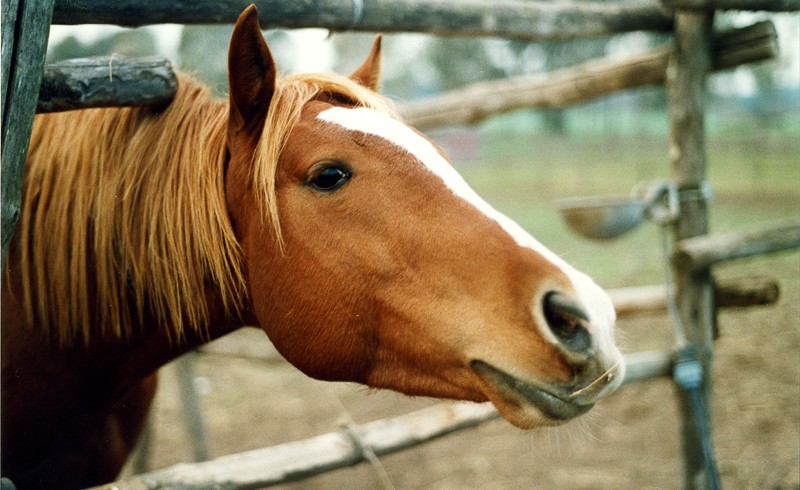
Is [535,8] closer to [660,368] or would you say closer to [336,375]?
[660,368]

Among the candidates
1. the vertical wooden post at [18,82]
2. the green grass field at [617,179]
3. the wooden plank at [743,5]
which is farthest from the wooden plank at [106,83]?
the green grass field at [617,179]

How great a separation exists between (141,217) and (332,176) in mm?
557

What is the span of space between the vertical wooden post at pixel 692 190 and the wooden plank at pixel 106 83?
2.36 meters

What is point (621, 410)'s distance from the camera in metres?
4.54

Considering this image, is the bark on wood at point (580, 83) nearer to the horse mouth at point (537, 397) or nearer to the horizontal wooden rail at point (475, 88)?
the horizontal wooden rail at point (475, 88)

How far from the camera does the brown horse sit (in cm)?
128

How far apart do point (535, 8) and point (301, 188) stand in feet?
5.58

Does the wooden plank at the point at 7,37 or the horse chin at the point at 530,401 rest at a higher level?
the wooden plank at the point at 7,37

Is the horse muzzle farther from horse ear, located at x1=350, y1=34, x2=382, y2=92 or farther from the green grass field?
the green grass field

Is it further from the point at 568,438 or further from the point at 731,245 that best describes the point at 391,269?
the point at 568,438

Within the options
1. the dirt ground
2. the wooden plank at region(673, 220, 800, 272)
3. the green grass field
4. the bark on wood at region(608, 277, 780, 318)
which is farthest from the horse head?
the green grass field

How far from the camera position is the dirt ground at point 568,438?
12.1ft

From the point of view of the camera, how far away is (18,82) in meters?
1.24

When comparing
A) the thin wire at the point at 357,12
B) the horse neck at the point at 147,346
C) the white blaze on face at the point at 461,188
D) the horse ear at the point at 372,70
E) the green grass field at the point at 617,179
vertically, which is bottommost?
the green grass field at the point at 617,179
